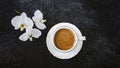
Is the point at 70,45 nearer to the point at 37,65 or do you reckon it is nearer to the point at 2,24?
the point at 37,65

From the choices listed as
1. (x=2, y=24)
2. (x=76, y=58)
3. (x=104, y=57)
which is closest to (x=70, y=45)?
(x=76, y=58)

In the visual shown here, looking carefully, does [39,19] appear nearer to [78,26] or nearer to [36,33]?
[36,33]

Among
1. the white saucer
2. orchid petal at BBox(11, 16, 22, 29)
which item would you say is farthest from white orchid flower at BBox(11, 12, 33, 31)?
the white saucer

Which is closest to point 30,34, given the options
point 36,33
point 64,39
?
point 36,33

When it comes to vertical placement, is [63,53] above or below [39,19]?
below

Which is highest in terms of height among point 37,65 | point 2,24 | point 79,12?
point 79,12

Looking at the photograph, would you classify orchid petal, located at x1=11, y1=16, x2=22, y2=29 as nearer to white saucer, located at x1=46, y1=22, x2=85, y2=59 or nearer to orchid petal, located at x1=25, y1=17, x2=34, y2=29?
orchid petal, located at x1=25, y1=17, x2=34, y2=29
